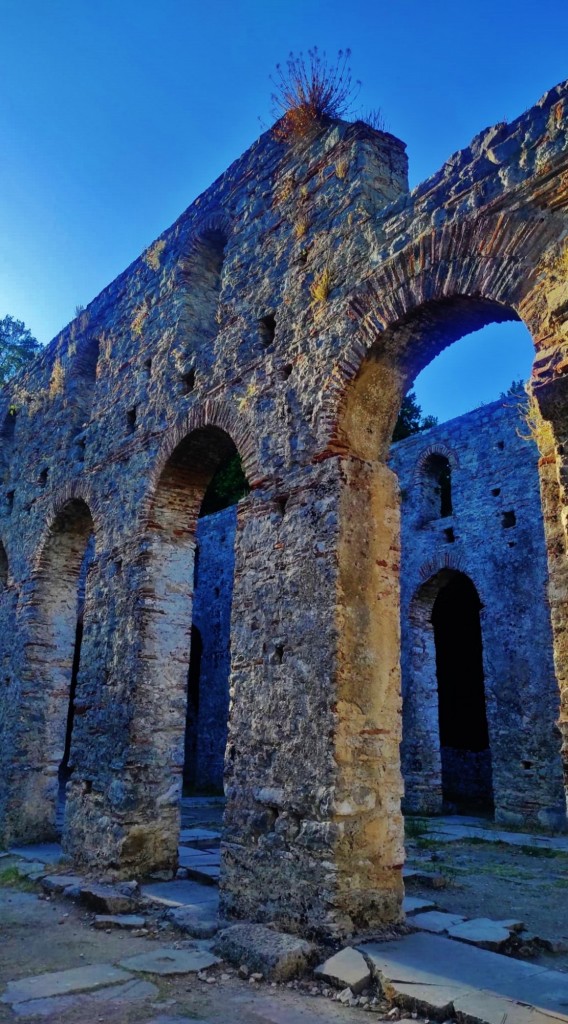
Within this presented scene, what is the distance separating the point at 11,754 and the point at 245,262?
6.41 metres

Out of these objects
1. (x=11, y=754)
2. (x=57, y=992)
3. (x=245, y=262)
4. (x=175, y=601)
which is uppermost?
(x=245, y=262)

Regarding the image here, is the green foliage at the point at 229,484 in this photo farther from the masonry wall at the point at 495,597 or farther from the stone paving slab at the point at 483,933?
the stone paving slab at the point at 483,933

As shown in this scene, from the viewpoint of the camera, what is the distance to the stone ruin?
442 cm

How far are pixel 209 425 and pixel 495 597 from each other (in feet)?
21.3

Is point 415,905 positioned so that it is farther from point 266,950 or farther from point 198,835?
point 198,835

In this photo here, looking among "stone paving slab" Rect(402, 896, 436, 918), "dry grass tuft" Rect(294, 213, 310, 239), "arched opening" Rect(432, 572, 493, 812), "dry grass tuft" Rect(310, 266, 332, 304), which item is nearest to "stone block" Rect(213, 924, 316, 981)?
"stone paving slab" Rect(402, 896, 436, 918)

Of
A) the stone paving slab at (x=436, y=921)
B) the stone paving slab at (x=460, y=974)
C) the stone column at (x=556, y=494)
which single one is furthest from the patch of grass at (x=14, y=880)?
the stone column at (x=556, y=494)

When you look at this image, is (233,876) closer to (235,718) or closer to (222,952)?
(222,952)

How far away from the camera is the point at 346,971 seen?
3811 mm

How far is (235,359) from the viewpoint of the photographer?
22.0 ft

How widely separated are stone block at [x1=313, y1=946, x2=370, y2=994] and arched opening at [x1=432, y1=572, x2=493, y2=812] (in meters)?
11.3

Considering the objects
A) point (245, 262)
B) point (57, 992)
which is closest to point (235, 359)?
point (245, 262)

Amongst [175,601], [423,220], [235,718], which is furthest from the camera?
[175,601]

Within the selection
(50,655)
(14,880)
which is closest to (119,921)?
(14,880)
